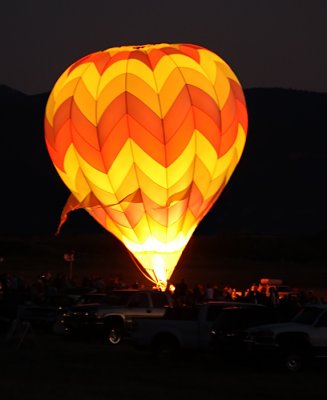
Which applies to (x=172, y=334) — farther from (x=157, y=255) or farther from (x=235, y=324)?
(x=157, y=255)

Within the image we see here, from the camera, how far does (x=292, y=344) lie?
64.1ft

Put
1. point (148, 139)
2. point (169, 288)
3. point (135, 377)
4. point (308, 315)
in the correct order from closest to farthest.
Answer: point (135, 377) < point (308, 315) < point (148, 139) < point (169, 288)

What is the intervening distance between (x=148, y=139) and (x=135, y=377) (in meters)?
12.3

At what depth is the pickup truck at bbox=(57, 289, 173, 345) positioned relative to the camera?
24.7 meters

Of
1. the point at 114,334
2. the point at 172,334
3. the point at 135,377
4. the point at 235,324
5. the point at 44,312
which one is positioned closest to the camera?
the point at 135,377

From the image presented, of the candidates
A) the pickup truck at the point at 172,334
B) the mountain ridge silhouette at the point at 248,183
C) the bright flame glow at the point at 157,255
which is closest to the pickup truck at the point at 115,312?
the pickup truck at the point at 172,334

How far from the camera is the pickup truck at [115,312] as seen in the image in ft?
81.1

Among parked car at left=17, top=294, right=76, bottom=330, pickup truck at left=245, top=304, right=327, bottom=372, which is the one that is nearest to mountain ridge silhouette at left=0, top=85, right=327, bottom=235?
parked car at left=17, top=294, right=76, bottom=330

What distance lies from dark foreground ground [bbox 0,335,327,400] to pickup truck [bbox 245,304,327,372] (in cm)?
28

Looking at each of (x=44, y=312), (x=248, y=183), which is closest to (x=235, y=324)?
(x=44, y=312)

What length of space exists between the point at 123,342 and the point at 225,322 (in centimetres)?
490

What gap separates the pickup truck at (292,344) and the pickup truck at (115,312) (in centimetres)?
521

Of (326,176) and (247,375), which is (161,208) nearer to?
(247,375)

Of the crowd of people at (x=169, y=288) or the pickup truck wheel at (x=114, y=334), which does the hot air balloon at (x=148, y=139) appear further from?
the pickup truck wheel at (x=114, y=334)
